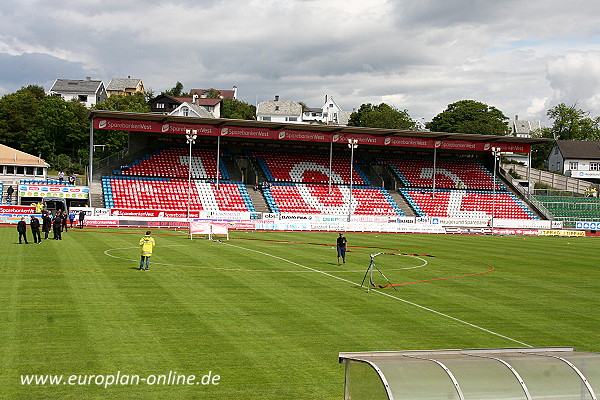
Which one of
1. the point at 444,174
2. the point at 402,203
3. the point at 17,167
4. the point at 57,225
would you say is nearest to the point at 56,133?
the point at 17,167

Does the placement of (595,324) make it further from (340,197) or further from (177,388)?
(340,197)

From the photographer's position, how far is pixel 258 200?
226 feet

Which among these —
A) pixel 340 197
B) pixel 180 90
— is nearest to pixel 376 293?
pixel 340 197

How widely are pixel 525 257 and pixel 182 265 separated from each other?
2157 cm

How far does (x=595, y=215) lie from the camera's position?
77.6 m

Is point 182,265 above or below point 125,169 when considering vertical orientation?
below

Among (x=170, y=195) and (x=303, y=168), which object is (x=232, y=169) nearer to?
(x=303, y=168)

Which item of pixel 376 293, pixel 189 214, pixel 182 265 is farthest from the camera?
pixel 189 214

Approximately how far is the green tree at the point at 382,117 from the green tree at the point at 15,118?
6092 centimetres

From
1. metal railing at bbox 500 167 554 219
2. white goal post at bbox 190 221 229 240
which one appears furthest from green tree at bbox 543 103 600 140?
white goal post at bbox 190 221 229 240

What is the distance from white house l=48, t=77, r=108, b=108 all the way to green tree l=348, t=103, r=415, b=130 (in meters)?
57.7

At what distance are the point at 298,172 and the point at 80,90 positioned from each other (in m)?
86.9

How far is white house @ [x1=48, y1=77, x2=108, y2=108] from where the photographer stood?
144 metres

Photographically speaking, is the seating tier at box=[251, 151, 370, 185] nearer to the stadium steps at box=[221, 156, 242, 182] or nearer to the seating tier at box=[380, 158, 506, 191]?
the stadium steps at box=[221, 156, 242, 182]
